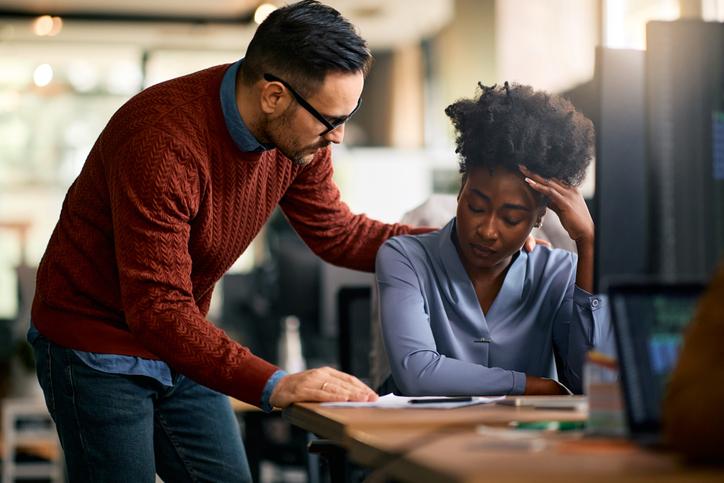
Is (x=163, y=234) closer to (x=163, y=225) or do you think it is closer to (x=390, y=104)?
(x=163, y=225)

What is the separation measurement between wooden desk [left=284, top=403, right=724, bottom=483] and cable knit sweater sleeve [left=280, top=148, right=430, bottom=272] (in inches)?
31.8

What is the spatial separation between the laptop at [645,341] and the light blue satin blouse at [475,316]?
26.1 inches

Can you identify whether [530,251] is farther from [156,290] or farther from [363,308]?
[363,308]

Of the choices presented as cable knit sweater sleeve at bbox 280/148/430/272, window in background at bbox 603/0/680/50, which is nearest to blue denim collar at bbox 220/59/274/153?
Result: cable knit sweater sleeve at bbox 280/148/430/272

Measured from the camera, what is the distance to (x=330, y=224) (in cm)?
227

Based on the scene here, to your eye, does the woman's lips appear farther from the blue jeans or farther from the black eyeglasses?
the blue jeans

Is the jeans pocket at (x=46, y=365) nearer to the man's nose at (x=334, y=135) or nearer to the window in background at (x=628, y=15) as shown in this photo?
the man's nose at (x=334, y=135)

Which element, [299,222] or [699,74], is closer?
[699,74]

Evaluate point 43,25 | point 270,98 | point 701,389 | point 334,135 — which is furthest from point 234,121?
point 43,25

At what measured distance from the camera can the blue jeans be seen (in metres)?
1.88

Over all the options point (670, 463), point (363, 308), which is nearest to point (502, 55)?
point (363, 308)

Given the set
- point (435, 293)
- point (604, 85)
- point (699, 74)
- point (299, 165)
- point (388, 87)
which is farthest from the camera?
point (388, 87)

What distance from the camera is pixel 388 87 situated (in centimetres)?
975

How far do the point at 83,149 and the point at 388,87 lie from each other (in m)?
2.77
